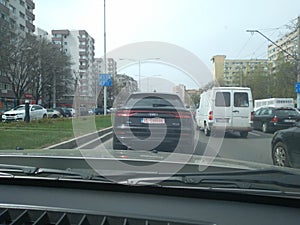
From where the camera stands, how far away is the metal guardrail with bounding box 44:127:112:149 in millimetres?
9023

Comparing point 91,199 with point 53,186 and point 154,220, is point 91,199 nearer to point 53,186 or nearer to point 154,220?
point 53,186

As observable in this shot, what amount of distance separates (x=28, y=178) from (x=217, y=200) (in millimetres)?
1356

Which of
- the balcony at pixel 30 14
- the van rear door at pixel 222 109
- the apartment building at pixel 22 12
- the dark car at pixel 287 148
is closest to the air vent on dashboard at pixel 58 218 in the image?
the dark car at pixel 287 148

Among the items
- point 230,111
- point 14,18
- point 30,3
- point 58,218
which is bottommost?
point 58,218

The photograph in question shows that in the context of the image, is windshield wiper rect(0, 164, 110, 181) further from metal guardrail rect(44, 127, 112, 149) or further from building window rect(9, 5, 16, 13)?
building window rect(9, 5, 16, 13)

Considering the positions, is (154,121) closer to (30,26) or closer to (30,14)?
(30,26)

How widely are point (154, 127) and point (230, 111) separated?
8.94 metres

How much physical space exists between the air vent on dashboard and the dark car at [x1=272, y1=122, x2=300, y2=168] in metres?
5.13

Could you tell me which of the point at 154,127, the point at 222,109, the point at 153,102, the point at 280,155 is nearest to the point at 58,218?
the point at 154,127

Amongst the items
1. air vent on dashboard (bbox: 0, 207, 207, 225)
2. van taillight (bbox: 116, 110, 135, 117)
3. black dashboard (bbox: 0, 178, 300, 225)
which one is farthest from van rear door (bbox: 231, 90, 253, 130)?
air vent on dashboard (bbox: 0, 207, 207, 225)

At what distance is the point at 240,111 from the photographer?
49.6 feet

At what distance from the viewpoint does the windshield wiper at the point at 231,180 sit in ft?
7.43

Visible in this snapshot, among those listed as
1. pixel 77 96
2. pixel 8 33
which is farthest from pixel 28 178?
pixel 8 33

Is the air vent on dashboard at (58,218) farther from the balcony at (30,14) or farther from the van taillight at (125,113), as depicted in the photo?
the balcony at (30,14)
